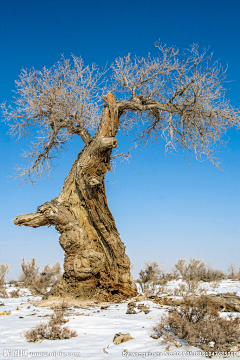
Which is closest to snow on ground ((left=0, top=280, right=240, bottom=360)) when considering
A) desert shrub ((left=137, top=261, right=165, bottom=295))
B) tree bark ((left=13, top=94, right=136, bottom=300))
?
tree bark ((left=13, top=94, right=136, bottom=300))

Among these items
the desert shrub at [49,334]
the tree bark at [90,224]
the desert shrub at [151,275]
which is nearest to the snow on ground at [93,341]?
the desert shrub at [49,334]

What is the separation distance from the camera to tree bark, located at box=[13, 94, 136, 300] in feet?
28.5

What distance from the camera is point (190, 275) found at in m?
16.9

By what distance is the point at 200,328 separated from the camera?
13.4 ft

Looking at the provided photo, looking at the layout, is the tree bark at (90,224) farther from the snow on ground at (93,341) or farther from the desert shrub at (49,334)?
the desert shrub at (49,334)

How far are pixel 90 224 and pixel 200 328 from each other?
601cm

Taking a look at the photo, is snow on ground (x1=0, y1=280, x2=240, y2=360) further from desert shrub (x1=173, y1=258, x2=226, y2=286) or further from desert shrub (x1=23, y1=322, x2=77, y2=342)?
desert shrub (x1=173, y1=258, x2=226, y2=286)

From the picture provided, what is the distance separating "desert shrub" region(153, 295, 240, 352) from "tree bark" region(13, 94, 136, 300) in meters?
4.45

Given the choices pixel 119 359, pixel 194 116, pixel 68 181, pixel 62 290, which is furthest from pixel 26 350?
pixel 194 116

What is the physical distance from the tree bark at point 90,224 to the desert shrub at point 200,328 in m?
4.45

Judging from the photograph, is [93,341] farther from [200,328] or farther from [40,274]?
[40,274]

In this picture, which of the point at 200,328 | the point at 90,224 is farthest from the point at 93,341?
the point at 90,224

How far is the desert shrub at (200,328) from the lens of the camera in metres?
3.89

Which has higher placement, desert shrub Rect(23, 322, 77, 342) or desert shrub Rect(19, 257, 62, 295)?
desert shrub Rect(19, 257, 62, 295)
